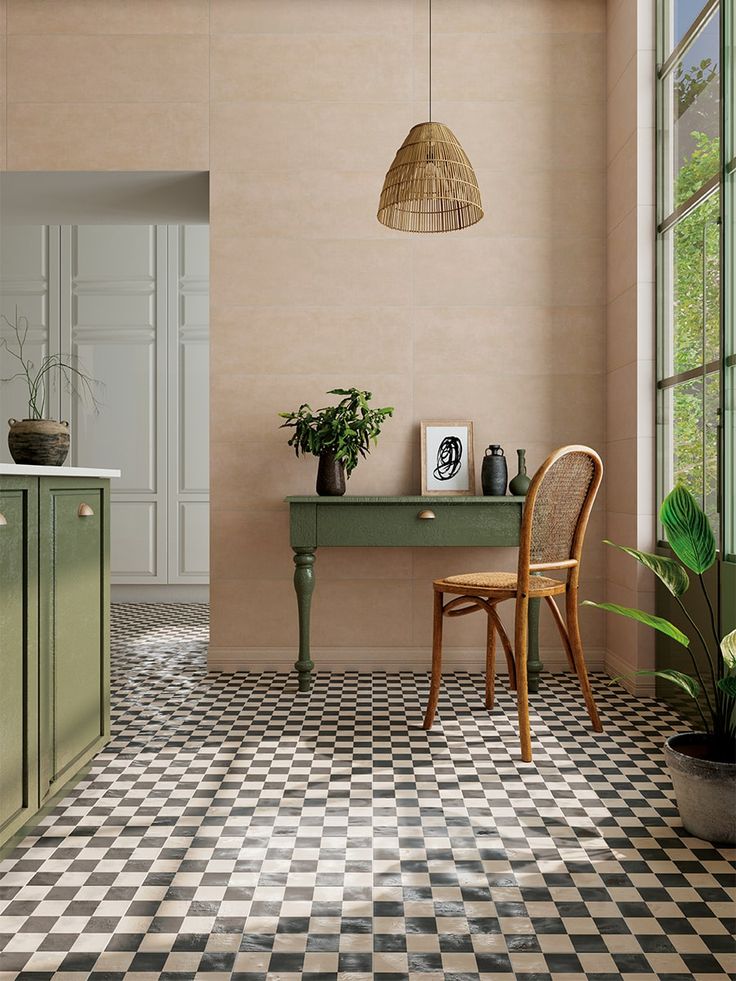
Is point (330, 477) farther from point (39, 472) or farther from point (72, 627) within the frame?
point (39, 472)

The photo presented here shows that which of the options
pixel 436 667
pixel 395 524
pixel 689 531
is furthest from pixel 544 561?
pixel 395 524

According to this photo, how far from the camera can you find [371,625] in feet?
12.5

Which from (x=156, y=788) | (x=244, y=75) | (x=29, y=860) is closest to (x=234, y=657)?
(x=156, y=788)

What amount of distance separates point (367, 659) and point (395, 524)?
0.79m

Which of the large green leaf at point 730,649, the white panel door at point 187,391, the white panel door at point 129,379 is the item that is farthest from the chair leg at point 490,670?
the white panel door at point 129,379

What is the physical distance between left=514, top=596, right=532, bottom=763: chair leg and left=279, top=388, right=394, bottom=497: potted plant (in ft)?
3.99

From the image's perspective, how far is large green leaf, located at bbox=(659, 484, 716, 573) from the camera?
1999 millimetres

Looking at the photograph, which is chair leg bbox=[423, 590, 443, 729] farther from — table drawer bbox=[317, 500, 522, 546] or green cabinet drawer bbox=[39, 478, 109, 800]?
green cabinet drawer bbox=[39, 478, 109, 800]

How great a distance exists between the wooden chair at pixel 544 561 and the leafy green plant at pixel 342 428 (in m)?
0.91

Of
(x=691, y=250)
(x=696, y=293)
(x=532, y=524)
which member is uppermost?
(x=691, y=250)

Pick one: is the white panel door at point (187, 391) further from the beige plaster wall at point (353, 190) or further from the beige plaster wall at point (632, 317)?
the beige plaster wall at point (632, 317)

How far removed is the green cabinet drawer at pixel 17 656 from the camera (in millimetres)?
1812

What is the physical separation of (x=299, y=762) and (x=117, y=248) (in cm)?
472

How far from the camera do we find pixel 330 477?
352cm
